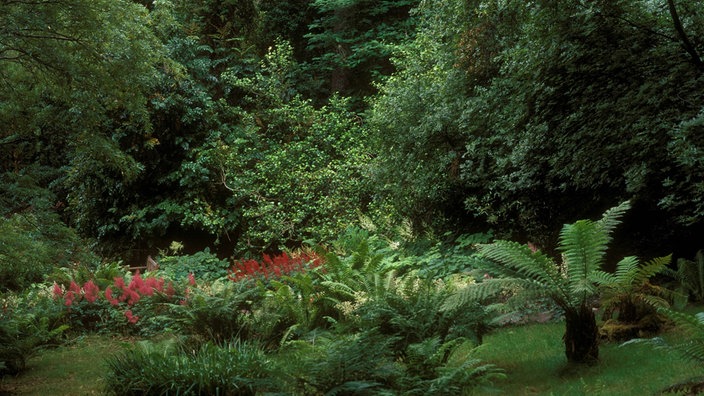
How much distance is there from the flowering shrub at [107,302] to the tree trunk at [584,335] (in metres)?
6.29

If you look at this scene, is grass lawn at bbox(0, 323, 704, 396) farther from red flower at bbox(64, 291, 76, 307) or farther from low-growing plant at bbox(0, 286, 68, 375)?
red flower at bbox(64, 291, 76, 307)

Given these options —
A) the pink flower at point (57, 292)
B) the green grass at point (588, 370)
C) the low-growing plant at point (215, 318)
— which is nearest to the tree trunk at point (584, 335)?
the green grass at point (588, 370)

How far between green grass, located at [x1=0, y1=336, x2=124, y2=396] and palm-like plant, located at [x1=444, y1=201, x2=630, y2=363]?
375 cm

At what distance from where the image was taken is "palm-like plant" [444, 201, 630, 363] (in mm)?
5691

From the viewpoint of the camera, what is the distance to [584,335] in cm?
585

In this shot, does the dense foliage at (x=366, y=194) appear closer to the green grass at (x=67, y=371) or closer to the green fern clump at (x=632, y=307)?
the green fern clump at (x=632, y=307)

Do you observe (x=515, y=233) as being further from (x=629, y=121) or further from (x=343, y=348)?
(x=343, y=348)

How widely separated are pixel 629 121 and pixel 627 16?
44.2 inches

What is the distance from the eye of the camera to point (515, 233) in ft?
38.4

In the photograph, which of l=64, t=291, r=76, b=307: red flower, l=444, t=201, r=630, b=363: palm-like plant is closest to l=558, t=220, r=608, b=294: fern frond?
l=444, t=201, r=630, b=363: palm-like plant

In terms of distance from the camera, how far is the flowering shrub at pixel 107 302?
1039cm

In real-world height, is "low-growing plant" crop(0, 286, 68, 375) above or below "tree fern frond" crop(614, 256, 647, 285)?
below

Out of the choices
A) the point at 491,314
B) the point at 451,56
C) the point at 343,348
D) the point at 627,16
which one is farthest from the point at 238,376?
the point at 451,56

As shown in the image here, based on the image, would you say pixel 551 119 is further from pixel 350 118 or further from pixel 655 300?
pixel 350 118
